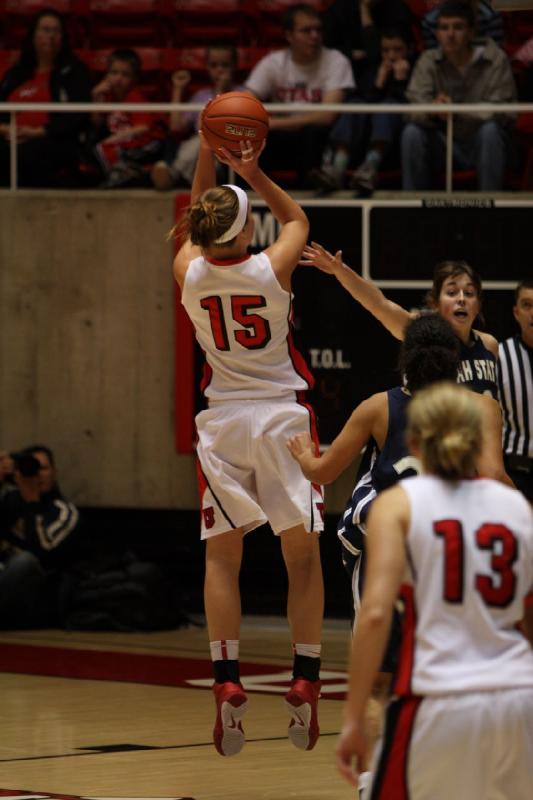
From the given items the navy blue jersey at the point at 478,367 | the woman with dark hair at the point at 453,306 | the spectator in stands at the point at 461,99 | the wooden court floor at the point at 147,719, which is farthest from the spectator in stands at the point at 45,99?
the navy blue jersey at the point at 478,367

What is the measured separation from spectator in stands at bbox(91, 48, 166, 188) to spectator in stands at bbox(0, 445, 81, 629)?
1977mm

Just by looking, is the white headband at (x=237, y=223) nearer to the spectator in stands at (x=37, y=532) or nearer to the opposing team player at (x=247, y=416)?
the opposing team player at (x=247, y=416)

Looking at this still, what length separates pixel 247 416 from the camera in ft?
19.2

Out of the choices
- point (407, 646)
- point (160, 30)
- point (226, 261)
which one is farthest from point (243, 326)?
point (160, 30)

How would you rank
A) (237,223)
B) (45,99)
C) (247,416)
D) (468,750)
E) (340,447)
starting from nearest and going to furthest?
(468,750) < (340,447) < (237,223) < (247,416) < (45,99)

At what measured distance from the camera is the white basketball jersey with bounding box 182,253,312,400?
576 cm

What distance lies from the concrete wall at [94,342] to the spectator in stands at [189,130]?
0.58 feet

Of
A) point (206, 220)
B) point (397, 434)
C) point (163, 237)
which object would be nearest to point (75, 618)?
point (163, 237)

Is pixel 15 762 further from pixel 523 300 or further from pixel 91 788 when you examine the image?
pixel 523 300

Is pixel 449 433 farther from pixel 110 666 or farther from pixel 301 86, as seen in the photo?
pixel 301 86

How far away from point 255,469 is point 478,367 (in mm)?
955

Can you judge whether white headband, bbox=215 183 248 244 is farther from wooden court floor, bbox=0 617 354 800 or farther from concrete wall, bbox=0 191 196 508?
concrete wall, bbox=0 191 196 508

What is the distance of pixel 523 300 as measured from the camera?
27.6ft

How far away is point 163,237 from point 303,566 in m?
5.38
